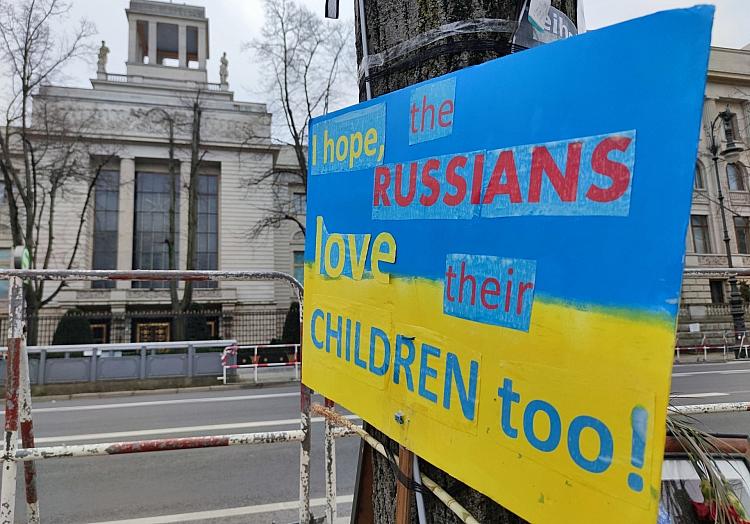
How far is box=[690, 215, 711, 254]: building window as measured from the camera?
27406 mm

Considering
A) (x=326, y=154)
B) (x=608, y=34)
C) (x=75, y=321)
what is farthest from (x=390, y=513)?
(x=75, y=321)

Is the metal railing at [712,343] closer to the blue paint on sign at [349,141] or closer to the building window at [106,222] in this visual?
the blue paint on sign at [349,141]

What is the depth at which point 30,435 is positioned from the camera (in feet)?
8.14

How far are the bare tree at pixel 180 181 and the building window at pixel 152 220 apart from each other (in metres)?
0.67

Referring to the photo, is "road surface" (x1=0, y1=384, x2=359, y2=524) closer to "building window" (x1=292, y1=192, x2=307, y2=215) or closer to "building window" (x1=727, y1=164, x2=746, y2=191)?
"building window" (x1=292, y1=192, x2=307, y2=215)

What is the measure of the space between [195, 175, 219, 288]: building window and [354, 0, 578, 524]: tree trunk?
28.7 metres

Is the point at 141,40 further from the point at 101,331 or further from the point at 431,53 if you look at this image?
the point at 431,53

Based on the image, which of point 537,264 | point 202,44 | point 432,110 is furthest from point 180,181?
point 537,264

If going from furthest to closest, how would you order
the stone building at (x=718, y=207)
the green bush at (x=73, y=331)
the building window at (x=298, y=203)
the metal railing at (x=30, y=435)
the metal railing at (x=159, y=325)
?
the building window at (x=298, y=203)
the stone building at (x=718, y=207)
the metal railing at (x=159, y=325)
the green bush at (x=73, y=331)
the metal railing at (x=30, y=435)

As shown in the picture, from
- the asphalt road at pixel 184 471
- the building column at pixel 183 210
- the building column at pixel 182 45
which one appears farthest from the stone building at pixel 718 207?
the building column at pixel 182 45

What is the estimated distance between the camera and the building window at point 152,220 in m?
27.6

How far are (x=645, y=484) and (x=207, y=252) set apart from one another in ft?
98.6

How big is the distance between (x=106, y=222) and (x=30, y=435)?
2856 cm

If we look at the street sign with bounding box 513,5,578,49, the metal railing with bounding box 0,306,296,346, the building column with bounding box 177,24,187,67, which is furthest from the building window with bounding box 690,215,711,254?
the building column with bounding box 177,24,187,67
